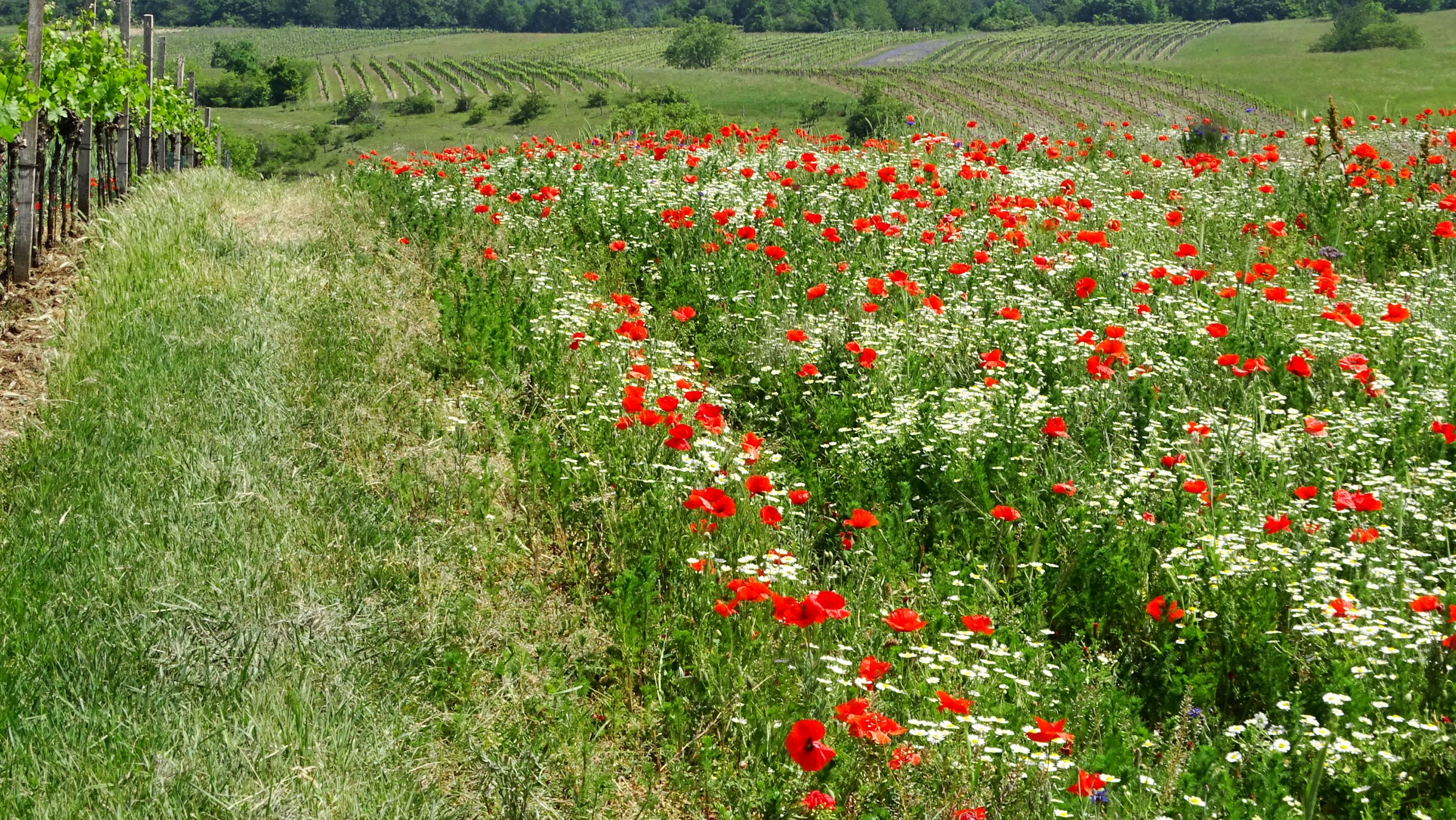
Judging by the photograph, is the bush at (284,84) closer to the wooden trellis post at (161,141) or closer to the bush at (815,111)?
the bush at (815,111)

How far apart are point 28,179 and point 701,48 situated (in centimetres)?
9704

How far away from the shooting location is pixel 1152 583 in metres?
3.49

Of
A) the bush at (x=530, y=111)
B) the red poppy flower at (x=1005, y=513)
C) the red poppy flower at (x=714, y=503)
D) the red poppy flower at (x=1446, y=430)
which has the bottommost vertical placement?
the red poppy flower at (x=1005, y=513)

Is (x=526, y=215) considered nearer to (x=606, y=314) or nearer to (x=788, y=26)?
(x=606, y=314)

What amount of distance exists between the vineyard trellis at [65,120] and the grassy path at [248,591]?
7.35ft

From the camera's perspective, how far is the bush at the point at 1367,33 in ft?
230

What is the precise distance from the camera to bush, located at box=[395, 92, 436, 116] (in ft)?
239

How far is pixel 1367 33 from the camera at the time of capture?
239 feet

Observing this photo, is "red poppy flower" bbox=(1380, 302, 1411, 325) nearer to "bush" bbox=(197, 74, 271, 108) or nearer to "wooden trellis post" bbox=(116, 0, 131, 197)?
Result: "wooden trellis post" bbox=(116, 0, 131, 197)

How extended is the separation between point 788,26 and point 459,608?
144 m

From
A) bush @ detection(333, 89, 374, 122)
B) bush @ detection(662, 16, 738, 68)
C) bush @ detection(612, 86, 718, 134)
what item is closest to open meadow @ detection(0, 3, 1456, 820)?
bush @ detection(612, 86, 718, 134)

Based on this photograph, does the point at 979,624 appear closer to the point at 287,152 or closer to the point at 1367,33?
the point at 287,152

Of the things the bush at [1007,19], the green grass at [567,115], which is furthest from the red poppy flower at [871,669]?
the bush at [1007,19]

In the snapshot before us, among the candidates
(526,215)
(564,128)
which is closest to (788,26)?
(564,128)
